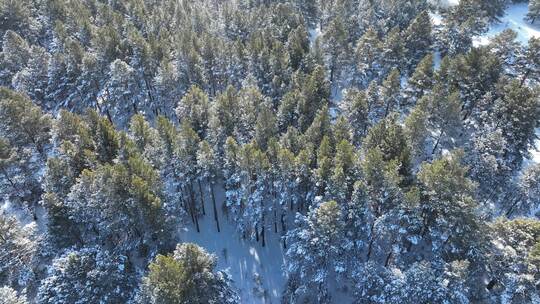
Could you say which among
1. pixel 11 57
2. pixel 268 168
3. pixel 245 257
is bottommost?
pixel 245 257

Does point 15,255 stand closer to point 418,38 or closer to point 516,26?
point 418,38

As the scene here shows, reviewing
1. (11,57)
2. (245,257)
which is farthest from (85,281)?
(11,57)

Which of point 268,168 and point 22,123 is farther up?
point 22,123

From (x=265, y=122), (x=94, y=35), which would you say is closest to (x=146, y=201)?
(x=265, y=122)

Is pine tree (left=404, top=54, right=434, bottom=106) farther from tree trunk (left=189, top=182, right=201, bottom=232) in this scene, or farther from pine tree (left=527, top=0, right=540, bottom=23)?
pine tree (left=527, top=0, right=540, bottom=23)

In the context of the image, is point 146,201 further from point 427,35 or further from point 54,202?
point 427,35

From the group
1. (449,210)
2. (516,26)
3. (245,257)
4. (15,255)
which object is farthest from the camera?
(516,26)

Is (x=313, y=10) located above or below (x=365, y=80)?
above

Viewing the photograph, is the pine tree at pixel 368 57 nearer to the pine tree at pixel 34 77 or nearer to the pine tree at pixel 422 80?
the pine tree at pixel 422 80
